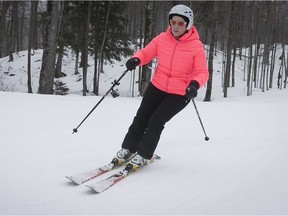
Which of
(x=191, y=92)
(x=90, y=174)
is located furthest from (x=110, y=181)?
(x=191, y=92)

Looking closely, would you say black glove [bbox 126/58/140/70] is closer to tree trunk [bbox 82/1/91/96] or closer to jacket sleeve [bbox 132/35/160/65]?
jacket sleeve [bbox 132/35/160/65]

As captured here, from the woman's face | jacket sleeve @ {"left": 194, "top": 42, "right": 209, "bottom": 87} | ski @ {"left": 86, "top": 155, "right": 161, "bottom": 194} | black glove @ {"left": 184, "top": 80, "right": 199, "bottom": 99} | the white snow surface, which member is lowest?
the white snow surface

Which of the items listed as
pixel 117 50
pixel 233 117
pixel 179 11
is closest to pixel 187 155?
pixel 179 11

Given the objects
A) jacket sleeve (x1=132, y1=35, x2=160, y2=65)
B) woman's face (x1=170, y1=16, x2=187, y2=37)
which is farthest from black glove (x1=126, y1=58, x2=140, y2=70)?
woman's face (x1=170, y1=16, x2=187, y2=37)

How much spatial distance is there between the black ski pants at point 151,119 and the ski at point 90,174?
36 cm

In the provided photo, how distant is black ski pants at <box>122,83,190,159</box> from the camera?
3.89 m

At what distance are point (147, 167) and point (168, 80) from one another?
1.20 m

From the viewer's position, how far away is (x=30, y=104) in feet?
26.9

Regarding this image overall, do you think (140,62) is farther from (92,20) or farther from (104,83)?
(104,83)

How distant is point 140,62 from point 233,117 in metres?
4.81

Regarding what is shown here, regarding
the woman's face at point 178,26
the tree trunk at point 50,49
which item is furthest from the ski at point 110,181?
the tree trunk at point 50,49

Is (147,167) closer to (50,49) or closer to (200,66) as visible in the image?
(200,66)

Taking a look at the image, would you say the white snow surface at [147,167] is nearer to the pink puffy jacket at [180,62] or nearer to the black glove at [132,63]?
the pink puffy jacket at [180,62]

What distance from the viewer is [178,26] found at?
395 cm
